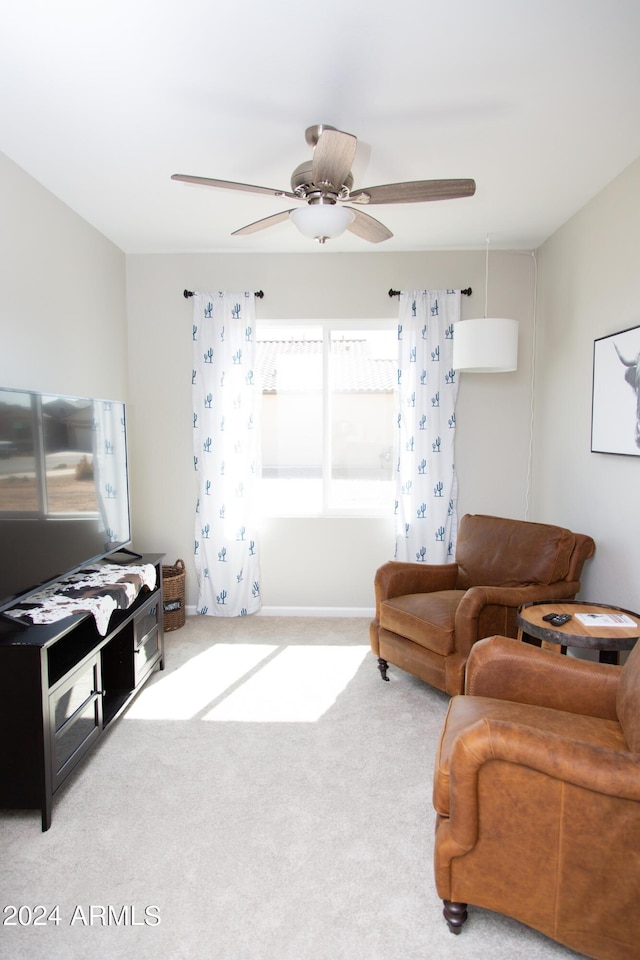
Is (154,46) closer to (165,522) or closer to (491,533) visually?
(491,533)

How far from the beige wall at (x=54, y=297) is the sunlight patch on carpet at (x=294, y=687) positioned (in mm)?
1911

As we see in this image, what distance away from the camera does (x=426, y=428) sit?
404cm

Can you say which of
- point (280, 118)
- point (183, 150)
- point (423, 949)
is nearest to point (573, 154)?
point (280, 118)

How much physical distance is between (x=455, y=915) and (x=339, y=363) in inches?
131

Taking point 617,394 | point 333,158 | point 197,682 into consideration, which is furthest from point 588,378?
point 197,682

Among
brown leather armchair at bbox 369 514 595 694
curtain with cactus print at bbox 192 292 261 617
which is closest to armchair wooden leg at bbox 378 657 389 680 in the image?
brown leather armchair at bbox 369 514 595 694

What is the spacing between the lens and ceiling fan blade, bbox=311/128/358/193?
1807 mm

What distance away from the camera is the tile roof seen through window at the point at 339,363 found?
417 centimetres

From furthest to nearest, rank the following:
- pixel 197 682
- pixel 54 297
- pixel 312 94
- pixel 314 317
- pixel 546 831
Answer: pixel 314 317, pixel 197 682, pixel 54 297, pixel 312 94, pixel 546 831

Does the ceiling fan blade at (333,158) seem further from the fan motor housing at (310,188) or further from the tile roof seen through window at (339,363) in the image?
the tile roof seen through window at (339,363)

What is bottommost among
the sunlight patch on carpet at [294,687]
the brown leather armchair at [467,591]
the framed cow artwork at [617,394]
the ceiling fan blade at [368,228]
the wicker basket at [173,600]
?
the sunlight patch on carpet at [294,687]

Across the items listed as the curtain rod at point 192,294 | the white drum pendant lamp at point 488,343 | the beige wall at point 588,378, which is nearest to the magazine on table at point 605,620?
the beige wall at point 588,378

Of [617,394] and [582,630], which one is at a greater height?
[617,394]

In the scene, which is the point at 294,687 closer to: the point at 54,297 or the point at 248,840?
the point at 248,840
